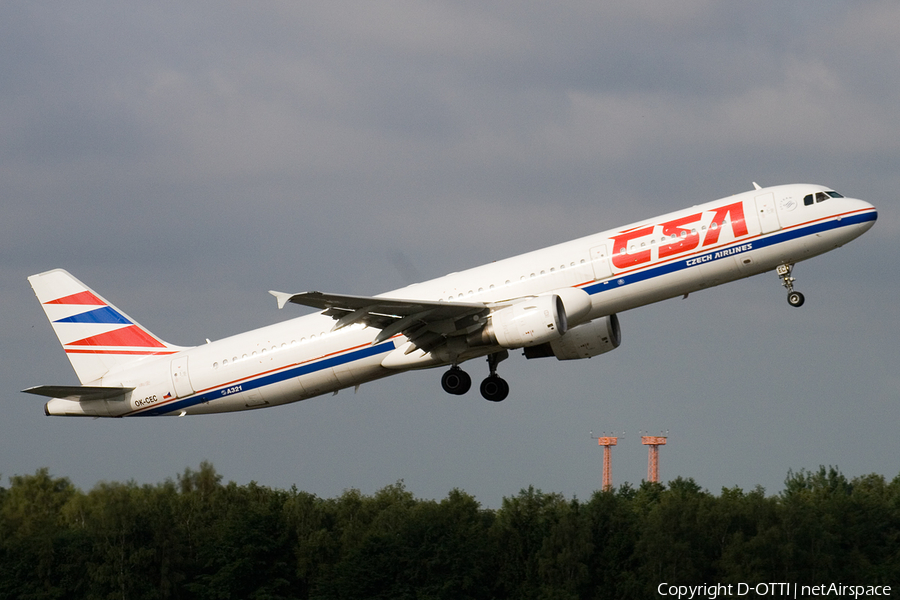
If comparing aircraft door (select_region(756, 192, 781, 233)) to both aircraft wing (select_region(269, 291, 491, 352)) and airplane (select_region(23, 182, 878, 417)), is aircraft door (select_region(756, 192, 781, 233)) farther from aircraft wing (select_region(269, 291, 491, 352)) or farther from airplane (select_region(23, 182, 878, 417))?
aircraft wing (select_region(269, 291, 491, 352))

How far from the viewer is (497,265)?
41.0m

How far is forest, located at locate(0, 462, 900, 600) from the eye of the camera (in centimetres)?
7412

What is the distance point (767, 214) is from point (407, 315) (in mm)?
11939

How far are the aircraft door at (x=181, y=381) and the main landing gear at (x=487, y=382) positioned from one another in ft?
30.7

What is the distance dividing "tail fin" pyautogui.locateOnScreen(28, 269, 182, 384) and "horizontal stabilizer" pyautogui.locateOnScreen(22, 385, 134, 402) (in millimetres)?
1750

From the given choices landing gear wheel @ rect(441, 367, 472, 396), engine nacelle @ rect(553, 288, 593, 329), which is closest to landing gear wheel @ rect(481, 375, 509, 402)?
landing gear wheel @ rect(441, 367, 472, 396)

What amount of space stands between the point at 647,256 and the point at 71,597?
51.7 m

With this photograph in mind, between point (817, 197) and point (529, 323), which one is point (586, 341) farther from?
point (817, 197)

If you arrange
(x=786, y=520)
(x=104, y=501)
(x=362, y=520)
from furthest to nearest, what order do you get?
(x=362, y=520)
(x=786, y=520)
(x=104, y=501)

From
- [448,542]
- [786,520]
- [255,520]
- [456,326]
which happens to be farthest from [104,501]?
[786,520]

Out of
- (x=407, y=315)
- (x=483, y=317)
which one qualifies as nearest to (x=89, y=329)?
(x=407, y=315)

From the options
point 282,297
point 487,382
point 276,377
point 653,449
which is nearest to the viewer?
point 282,297

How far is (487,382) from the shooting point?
43.8 m

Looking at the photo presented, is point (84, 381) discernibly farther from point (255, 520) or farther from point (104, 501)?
point (255, 520)
